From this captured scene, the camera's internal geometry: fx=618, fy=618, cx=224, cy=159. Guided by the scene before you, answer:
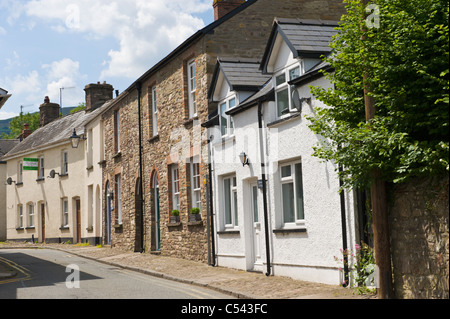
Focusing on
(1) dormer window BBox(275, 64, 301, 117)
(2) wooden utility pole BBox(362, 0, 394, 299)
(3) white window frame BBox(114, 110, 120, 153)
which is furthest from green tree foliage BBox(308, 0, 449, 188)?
(3) white window frame BBox(114, 110, 120, 153)

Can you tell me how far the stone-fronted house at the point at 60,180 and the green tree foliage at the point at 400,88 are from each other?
21.9m

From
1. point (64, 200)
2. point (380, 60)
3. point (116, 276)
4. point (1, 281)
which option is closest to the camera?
point (380, 60)

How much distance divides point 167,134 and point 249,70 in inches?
203

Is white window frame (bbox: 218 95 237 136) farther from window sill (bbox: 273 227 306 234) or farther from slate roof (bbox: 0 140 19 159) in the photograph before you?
slate roof (bbox: 0 140 19 159)

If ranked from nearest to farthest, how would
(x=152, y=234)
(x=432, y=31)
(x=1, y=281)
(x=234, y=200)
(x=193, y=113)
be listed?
(x=432, y=31) < (x=1, y=281) < (x=234, y=200) < (x=193, y=113) < (x=152, y=234)

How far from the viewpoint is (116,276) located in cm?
1638

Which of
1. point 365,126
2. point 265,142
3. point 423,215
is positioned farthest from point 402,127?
point 265,142

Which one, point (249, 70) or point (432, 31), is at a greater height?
point (249, 70)

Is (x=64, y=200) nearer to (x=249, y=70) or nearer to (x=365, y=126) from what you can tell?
(x=249, y=70)

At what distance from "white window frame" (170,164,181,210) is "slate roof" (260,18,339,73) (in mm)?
7592

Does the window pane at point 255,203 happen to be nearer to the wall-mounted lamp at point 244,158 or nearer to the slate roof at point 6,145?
the wall-mounted lamp at point 244,158

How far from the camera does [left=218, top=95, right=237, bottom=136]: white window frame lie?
17672 mm

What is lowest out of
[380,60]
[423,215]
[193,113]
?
[423,215]

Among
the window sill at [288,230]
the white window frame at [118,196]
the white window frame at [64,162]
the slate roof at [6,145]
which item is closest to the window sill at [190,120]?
the window sill at [288,230]
